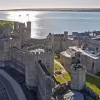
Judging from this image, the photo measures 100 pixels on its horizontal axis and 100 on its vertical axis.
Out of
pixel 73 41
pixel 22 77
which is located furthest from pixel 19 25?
pixel 22 77

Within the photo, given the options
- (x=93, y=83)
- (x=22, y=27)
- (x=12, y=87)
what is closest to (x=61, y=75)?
(x=93, y=83)

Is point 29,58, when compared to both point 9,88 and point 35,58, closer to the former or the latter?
point 35,58

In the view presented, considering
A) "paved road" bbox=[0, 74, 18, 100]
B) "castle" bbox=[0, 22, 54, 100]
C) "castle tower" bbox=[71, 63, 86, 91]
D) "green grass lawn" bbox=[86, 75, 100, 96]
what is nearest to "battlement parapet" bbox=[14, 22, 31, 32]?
"castle" bbox=[0, 22, 54, 100]

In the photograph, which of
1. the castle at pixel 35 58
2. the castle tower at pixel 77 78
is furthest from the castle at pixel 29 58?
the castle tower at pixel 77 78

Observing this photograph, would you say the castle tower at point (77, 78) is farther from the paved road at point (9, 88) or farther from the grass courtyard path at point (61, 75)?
the grass courtyard path at point (61, 75)

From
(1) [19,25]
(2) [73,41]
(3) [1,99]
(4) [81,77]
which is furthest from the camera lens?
(2) [73,41]

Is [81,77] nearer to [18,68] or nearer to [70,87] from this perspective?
[70,87]
